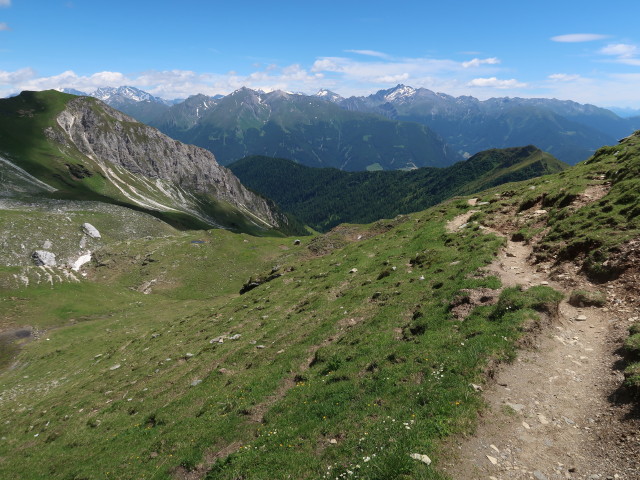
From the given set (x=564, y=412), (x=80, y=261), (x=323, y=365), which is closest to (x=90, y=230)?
(x=80, y=261)

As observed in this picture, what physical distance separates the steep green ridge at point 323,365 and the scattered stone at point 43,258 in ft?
111

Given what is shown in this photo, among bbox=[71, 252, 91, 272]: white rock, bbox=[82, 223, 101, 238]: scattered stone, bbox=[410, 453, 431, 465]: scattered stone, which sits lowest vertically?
bbox=[71, 252, 91, 272]: white rock

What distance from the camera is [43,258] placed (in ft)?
256

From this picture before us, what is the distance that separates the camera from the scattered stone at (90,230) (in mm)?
94744

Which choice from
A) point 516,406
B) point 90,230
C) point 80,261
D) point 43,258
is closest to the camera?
point 516,406

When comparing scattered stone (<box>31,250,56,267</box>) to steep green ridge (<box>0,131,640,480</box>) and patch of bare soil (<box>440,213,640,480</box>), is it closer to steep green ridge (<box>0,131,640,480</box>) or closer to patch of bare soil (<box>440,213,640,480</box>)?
steep green ridge (<box>0,131,640,480</box>)

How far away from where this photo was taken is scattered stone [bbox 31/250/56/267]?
252ft

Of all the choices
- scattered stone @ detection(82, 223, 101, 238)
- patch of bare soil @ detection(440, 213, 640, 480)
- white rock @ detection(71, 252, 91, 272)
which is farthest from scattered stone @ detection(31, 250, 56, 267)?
patch of bare soil @ detection(440, 213, 640, 480)

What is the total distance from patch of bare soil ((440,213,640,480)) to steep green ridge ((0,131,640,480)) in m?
0.88

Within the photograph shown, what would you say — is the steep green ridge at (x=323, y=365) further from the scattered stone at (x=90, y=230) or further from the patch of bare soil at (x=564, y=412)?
the scattered stone at (x=90, y=230)

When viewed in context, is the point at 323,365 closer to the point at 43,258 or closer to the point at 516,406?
the point at 516,406

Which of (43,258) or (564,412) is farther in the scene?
(43,258)

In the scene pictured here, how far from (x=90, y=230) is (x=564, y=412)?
365 ft

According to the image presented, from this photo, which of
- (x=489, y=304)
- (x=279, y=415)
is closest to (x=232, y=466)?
(x=279, y=415)
